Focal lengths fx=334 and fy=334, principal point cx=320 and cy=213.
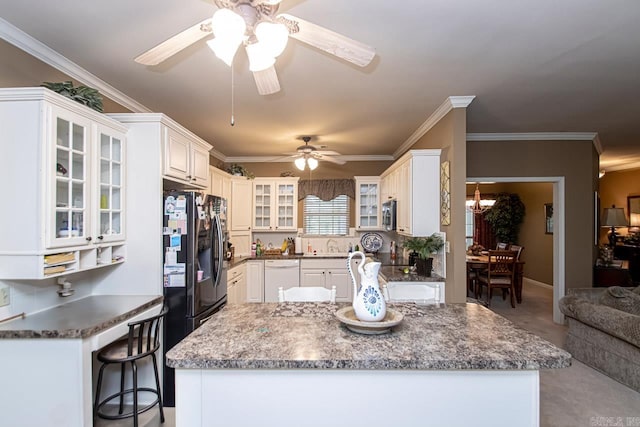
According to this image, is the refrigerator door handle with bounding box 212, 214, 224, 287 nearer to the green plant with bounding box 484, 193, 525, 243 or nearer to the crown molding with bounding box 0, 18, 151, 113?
the crown molding with bounding box 0, 18, 151, 113

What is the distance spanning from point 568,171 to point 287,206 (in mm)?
4384

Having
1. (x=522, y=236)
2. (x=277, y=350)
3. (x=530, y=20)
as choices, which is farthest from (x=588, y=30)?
(x=522, y=236)

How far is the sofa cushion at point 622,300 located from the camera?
324cm

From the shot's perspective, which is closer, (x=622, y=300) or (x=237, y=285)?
(x=622, y=300)

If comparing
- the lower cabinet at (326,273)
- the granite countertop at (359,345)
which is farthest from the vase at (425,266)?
the lower cabinet at (326,273)

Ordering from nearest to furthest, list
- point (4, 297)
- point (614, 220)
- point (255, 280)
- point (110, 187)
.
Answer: point (4, 297) < point (110, 187) < point (255, 280) < point (614, 220)

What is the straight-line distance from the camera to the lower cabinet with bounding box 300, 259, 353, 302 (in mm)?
5480

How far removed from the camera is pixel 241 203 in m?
5.64

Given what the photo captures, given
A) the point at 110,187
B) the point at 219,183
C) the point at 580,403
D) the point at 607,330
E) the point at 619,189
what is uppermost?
the point at 619,189

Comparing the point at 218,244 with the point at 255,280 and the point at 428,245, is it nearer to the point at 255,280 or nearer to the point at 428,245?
the point at 255,280

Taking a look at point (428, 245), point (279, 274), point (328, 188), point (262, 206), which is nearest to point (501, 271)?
point (428, 245)

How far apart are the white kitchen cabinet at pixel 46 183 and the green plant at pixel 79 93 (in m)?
0.08

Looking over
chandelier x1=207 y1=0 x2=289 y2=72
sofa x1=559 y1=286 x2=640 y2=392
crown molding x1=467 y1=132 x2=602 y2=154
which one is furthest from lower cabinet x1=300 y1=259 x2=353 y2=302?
chandelier x1=207 y1=0 x2=289 y2=72

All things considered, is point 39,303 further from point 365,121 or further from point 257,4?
point 365,121
